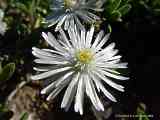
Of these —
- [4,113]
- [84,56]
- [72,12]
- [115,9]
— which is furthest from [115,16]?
[4,113]

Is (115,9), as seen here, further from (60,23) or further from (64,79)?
(64,79)

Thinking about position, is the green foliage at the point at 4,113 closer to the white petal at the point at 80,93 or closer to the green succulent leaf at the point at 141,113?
the white petal at the point at 80,93

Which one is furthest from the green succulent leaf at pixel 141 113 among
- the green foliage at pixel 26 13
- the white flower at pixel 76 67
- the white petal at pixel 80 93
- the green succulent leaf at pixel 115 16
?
the green foliage at pixel 26 13

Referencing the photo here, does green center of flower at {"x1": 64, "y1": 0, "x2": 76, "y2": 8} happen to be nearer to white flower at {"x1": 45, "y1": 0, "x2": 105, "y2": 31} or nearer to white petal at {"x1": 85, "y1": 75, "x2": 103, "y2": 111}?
white flower at {"x1": 45, "y1": 0, "x2": 105, "y2": 31}

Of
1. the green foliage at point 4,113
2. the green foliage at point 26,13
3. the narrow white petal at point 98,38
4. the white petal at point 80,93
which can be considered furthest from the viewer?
the green foliage at point 26,13

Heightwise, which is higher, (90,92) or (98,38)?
(98,38)
